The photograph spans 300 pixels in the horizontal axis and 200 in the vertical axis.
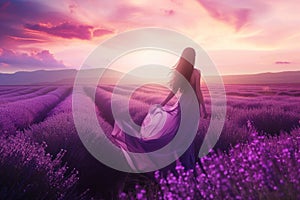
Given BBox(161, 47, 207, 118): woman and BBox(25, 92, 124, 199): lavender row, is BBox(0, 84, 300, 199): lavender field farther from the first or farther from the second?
BBox(161, 47, 207, 118): woman

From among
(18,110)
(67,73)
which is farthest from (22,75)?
(18,110)

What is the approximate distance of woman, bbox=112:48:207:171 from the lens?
4.82 meters

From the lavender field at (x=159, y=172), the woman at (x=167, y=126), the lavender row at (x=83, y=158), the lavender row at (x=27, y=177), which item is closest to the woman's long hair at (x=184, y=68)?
the woman at (x=167, y=126)

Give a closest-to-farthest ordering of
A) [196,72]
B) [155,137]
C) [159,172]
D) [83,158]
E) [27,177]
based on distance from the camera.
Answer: [27,177]
[159,172]
[155,137]
[196,72]
[83,158]

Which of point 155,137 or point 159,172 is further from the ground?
point 155,137

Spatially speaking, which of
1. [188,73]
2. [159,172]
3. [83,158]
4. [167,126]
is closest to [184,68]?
[188,73]

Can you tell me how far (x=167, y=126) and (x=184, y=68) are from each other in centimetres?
74

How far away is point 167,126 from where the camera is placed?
499cm

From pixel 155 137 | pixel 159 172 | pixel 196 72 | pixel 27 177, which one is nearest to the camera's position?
pixel 27 177

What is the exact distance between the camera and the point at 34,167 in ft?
11.5

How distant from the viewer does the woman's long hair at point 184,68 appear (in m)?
4.91

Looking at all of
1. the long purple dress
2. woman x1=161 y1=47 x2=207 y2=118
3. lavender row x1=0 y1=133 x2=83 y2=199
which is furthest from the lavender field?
woman x1=161 y1=47 x2=207 y2=118

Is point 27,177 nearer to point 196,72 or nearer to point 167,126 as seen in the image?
point 167,126

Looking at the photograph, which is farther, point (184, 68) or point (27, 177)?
point (184, 68)
